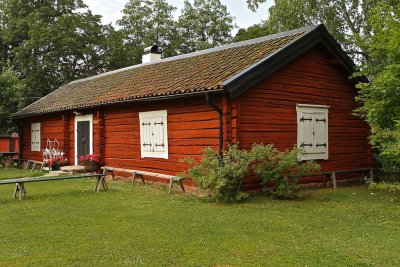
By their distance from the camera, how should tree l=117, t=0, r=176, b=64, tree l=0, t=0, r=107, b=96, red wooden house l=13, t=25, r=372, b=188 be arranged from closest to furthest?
red wooden house l=13, t=25, r=372, b=188 < tree l=0, t=0, r=107, b=96 < tree l=117, t=0, r=176, b=64

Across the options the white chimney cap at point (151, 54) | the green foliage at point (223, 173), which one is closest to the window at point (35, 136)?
the white chimney cap at point (151, 54)

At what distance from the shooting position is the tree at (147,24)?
40.8 m

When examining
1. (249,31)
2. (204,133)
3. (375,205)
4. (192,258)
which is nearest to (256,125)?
(204,133)

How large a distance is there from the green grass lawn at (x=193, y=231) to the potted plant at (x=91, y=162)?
163 inches

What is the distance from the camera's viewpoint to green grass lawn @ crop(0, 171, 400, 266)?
16.8ft

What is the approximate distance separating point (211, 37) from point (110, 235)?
131ft

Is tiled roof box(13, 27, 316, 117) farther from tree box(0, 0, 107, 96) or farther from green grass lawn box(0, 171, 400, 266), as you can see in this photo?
tree box(0, 0, 107, 96)

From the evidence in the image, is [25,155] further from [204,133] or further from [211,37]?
[211,37]

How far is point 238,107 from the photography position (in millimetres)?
10023

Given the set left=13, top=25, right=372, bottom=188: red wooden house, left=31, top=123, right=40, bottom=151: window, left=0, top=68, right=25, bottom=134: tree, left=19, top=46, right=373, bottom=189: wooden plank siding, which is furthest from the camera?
left=0, top=68, right=25, bottom=134: tree

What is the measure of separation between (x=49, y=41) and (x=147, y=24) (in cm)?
1262

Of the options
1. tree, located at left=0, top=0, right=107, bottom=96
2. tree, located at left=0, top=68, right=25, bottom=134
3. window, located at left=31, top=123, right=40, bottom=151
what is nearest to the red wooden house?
window, located at left=31, top=123, right=40, bottom=151

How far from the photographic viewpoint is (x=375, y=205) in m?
9.12

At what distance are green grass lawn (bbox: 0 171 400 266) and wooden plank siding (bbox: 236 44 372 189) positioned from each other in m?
1.86
